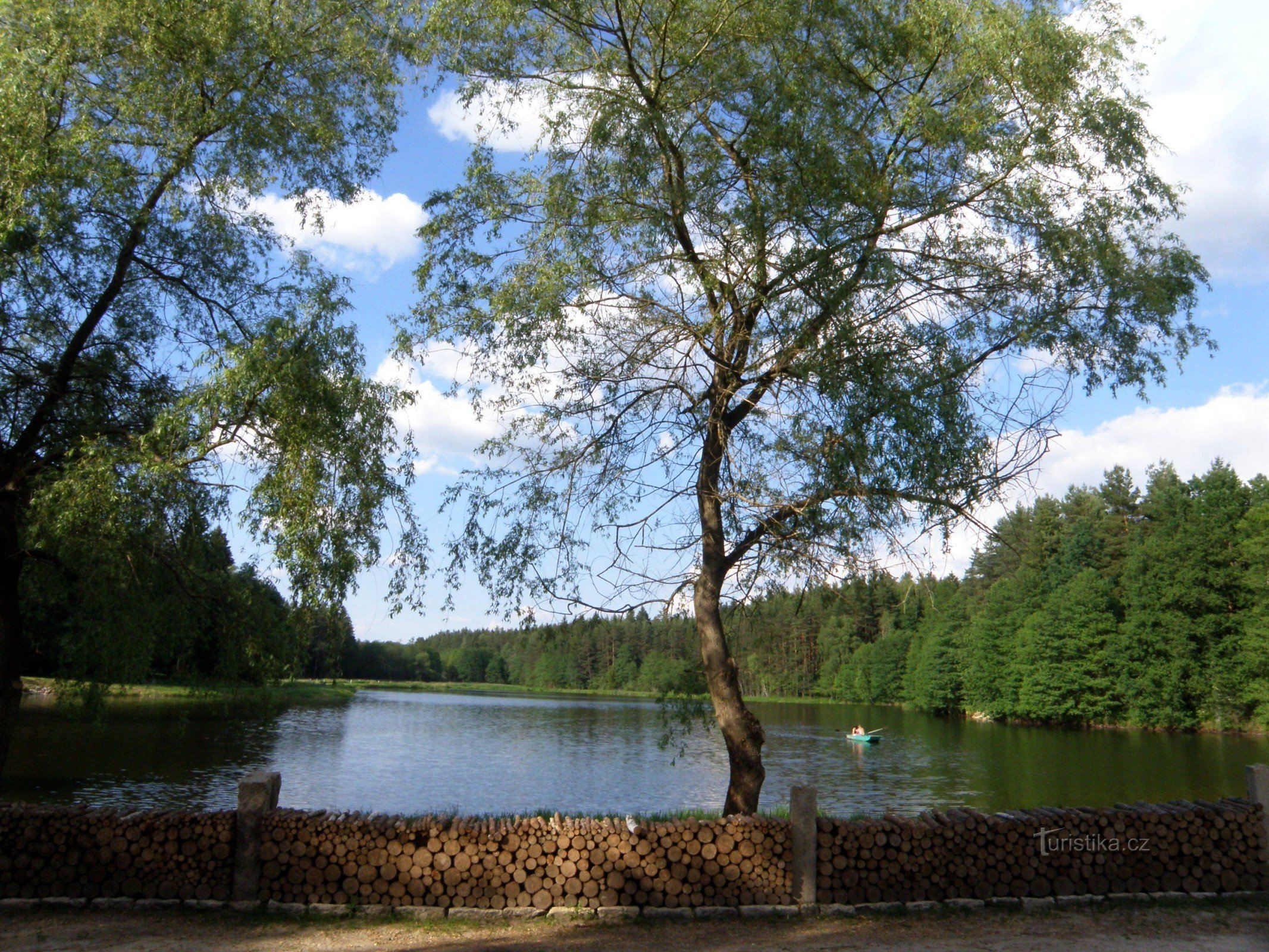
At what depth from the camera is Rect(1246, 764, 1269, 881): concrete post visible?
7.70 meters

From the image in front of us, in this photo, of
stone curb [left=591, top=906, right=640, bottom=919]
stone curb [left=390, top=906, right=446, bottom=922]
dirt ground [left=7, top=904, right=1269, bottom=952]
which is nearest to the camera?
dirt ground [left=7, top=904, right=1269, bottom=952]

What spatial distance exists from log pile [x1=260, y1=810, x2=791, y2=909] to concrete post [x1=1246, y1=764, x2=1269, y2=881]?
451 centimetres

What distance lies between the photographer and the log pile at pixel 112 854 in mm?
6539

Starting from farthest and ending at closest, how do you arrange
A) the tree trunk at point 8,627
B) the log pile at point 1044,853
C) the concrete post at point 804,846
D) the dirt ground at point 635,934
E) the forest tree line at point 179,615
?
the forest tree line at point 179,615
the tree trunk at point 8,627
the log pile at point 1044,853
the concrete post at point 804,846
the dirt ground at point 635,934

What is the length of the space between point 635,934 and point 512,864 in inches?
44.4

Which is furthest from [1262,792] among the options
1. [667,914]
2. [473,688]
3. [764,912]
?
[473,688]

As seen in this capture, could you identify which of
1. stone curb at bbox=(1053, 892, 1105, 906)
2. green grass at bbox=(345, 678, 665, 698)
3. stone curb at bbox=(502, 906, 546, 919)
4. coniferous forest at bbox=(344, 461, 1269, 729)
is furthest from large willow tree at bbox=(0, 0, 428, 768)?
green grass at bbox=(345, 678, 665, 698)

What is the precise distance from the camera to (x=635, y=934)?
6.34m

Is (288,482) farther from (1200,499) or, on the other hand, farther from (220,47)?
(1200,499)

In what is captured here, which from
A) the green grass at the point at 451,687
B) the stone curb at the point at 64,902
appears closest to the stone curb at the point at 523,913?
the stone curb at the point at 64,902

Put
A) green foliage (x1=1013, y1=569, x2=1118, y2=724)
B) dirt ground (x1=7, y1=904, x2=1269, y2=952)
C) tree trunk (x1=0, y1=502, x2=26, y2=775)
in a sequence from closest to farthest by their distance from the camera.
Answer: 1. dirt ground (x1=7, y1=904, x2=1269, y2=952)
2. tree trunk (x1=0, y1=502, x2=26, y2=775)
3. green foliage (x1=1013, y1=569, x2=1118, y2=724)

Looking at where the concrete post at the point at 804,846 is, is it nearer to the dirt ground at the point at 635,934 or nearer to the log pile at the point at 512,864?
the log pile at the point at 512,864

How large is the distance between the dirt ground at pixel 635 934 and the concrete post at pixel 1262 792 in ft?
3.17

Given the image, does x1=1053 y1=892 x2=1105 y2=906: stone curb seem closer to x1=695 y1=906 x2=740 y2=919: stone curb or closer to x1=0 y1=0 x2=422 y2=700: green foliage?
x1=695 y1=906 x2=740 y2=919: stone curb
